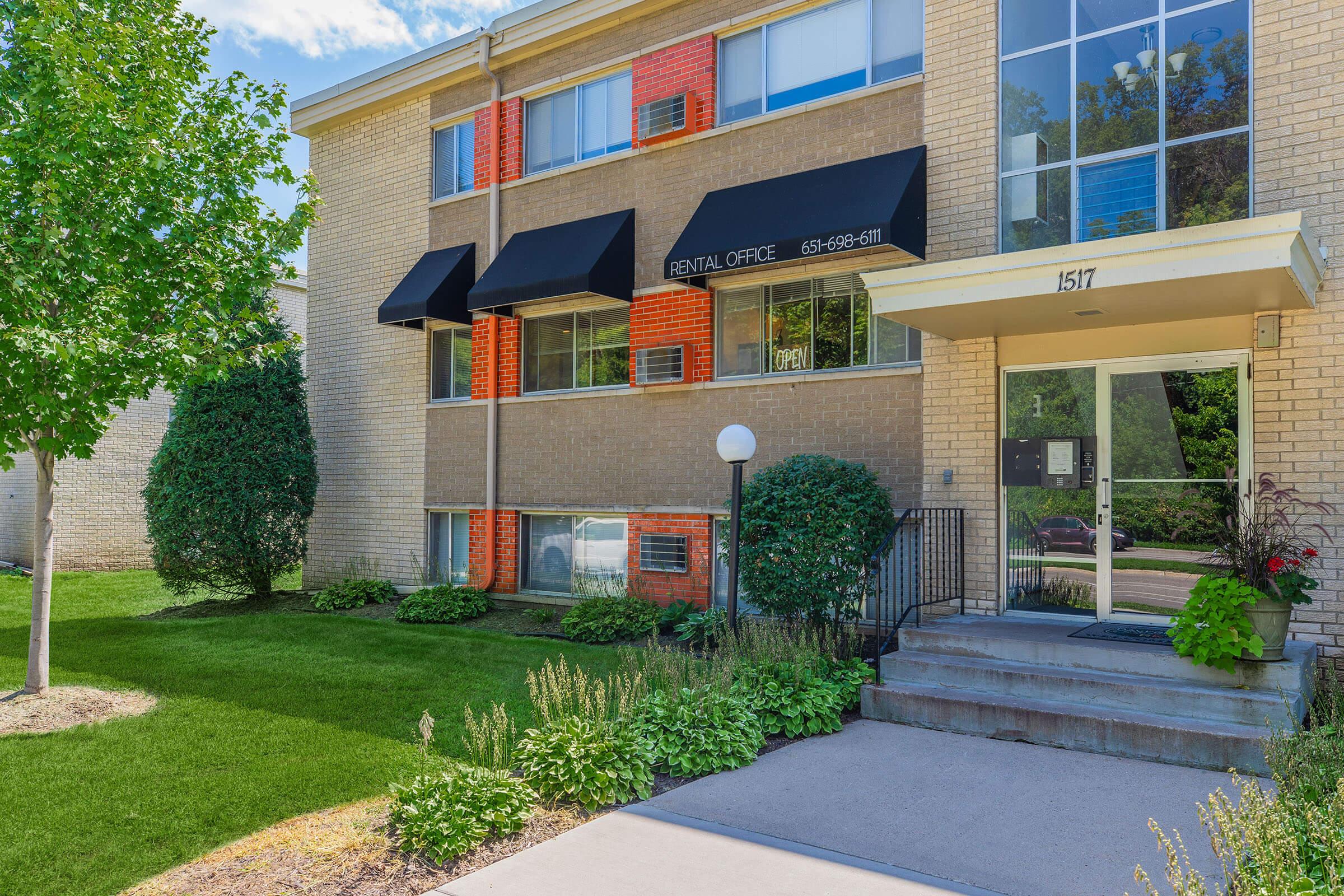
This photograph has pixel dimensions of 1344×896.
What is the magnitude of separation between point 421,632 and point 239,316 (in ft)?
14.2

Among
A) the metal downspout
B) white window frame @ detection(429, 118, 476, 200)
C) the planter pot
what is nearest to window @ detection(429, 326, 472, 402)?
the metal downspout

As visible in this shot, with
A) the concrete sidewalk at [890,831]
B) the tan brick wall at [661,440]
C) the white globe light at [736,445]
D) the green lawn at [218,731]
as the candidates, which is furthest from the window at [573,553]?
the concrete sidewalk at [890,831]

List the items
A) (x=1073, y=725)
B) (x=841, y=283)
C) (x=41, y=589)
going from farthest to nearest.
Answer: (x=841, y=283)
(x=41, y=589)
(x=1073, y=725)

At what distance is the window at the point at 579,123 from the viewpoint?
12109 mm

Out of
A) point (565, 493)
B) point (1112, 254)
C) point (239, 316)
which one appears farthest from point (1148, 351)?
point (239, 316)

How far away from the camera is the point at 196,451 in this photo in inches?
524

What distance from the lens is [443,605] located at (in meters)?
12.1

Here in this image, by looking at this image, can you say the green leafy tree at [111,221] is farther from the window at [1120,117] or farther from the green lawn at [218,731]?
the window at [1120,117]

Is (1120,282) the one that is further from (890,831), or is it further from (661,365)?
(661,365)

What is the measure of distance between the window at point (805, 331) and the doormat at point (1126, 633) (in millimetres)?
3172

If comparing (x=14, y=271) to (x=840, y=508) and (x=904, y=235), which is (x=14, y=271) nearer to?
(x=840, y=508)

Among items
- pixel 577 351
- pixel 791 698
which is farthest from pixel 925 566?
pixel 577 351

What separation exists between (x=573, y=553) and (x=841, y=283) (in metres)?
5.12

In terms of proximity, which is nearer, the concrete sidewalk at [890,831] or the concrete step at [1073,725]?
the concrete sidewalk at [890,831]
